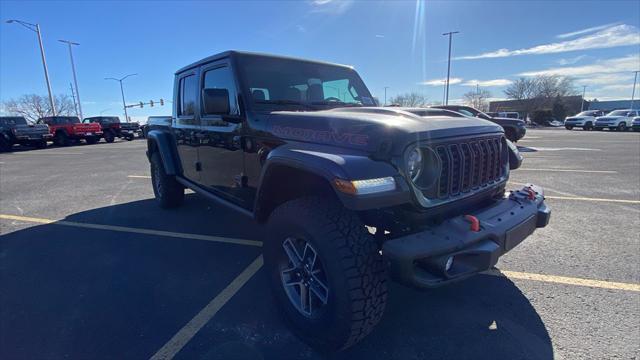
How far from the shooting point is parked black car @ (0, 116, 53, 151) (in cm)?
1888

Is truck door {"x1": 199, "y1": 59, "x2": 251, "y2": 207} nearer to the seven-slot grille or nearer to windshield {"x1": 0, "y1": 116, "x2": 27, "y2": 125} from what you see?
the seven-slot grille

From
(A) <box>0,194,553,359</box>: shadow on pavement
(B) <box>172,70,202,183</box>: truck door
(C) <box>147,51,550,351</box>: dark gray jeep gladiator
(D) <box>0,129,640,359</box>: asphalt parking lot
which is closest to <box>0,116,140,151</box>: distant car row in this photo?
(D) <box>0,129,640,359</box>: asphalt parking lot

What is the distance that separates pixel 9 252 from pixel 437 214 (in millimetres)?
4652

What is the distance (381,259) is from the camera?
1973 millimetres

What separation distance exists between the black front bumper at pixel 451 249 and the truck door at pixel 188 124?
2.91 m

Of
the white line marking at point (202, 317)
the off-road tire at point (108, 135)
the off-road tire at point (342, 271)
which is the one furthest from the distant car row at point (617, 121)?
the off-road tire at point (108, 135)

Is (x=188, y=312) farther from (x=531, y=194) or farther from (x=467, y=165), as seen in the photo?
(x=531, y=194)

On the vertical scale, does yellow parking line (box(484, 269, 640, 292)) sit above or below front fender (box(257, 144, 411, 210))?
below

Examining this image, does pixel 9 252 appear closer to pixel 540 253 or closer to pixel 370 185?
pixel 370 185

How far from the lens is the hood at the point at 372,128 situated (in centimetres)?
209

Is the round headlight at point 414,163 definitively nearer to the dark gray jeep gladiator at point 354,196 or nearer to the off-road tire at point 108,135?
the dark gray jeep gladiator at point 354,196

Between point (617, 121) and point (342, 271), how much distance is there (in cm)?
3669

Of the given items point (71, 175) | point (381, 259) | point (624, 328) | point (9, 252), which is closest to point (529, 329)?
point (624, 328)

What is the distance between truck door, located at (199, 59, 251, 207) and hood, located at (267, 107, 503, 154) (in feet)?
2.01
